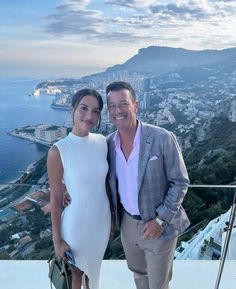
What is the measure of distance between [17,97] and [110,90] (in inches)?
151

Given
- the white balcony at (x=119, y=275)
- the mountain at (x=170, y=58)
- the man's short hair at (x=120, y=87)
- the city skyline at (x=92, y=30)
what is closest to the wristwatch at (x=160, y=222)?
the man's short hair at (x=120, y=87)

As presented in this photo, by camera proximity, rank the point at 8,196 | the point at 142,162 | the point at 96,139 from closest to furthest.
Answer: the point at 142,162
the point at 96,139
the point at 8,196

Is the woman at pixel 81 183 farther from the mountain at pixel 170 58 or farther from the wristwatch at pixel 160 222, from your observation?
the mountain at pixel 170 58

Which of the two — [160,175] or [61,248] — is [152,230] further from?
[61,248]

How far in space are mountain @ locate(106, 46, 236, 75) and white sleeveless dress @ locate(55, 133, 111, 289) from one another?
3.87m

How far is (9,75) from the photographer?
388 cm

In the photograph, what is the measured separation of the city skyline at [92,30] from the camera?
3195 millimetres

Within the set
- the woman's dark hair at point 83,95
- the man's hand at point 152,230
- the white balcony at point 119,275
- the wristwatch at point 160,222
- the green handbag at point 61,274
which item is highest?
the woman's dark hair at point 83,95

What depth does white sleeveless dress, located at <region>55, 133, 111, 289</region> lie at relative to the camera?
5.28ft

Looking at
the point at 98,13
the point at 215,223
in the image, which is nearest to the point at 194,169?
the point at 215,223

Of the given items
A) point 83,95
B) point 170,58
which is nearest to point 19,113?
point 83,95

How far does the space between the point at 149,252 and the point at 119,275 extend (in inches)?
39.6

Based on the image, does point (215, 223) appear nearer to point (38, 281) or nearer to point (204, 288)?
point (204, 288)

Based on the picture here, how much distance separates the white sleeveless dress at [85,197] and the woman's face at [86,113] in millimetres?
64
